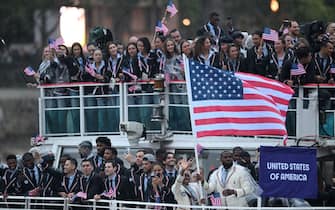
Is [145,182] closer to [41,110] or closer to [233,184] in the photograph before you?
[233,184]

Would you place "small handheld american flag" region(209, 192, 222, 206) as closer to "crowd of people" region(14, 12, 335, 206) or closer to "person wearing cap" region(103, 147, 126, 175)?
"crowd of people" region(14, 12, 335, 206)

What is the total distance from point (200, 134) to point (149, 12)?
48.1m

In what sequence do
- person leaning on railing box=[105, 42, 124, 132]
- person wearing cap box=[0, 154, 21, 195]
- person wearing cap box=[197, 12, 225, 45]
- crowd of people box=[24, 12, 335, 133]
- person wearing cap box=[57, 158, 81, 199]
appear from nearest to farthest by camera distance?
person wearing cap box=[57, 158, 81, 199], crowd of people box=[24, 12, 335, 133], person wearing cap box=[0, 154, 21, 195], person leaning on railing box=[105, 42, 124, 132], person wearing cap box=[197, 12, 225, 45]

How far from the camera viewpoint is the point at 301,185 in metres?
22.7

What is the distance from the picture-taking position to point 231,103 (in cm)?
2297

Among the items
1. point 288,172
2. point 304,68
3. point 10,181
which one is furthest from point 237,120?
point 10,181

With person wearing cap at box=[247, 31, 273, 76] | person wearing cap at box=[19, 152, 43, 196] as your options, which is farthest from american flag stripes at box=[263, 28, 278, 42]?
person wearing cap at box=[19, 152, 43, 196]

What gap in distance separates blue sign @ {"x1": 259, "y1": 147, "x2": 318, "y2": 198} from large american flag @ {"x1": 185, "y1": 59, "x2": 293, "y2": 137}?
15.9 inches

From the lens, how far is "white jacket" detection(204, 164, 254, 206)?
22.6m

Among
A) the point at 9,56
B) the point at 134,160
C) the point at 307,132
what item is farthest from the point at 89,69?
the point at 9,56

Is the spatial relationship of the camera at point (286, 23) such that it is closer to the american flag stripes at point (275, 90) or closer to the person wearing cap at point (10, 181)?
the american flag stripes at point (275, 90)

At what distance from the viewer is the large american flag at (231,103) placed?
74.8 ft

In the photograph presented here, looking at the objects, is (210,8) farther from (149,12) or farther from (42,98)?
(42,98)

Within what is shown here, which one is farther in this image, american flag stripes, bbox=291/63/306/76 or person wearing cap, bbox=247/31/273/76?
person wearing cap, bbox=247/31/273/76
